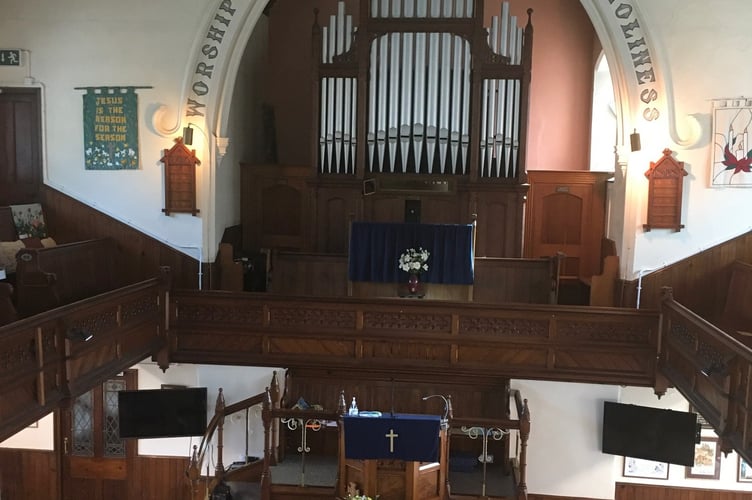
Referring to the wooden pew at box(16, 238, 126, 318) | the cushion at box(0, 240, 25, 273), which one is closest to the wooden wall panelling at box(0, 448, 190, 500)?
the wooden pew at box(16, 238, 126, 318)

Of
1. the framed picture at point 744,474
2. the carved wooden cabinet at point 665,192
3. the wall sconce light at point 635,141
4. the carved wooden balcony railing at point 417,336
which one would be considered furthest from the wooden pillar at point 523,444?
the wall sconce light at point 635,141

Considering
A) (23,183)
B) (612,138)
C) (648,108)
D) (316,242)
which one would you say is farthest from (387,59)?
(23,183)

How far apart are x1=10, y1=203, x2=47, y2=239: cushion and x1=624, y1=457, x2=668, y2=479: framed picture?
310 inches

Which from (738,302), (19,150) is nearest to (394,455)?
(738,302)

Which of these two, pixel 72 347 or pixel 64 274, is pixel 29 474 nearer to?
pixel 64 274

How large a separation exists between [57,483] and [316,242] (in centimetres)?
471

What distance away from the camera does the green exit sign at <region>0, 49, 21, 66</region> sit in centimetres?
816

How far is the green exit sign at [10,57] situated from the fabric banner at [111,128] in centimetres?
94

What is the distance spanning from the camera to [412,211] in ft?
28.6

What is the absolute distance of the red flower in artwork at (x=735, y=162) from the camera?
7.55 meters

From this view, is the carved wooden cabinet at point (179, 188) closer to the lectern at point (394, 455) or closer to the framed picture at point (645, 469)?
the lectern at point (394, 455)

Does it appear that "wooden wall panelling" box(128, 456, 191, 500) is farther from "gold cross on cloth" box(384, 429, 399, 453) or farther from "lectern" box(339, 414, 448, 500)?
"gold cross on cloth" box(384, 429, 399, 453)

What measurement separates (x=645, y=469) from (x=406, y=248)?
410 cm

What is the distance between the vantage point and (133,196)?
8.30 metres
